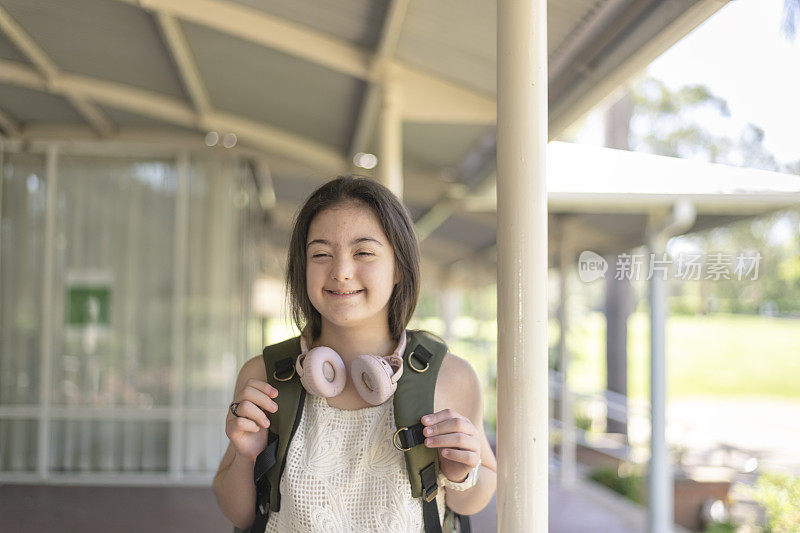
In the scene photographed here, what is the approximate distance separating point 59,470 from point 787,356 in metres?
5.82

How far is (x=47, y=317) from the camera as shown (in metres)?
6.90

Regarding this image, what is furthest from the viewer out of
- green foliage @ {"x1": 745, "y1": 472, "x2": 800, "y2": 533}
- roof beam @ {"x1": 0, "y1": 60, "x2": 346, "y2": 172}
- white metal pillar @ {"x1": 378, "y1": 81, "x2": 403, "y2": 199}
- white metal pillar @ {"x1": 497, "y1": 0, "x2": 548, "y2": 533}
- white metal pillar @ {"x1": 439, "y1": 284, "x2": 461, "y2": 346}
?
white metal pillar @ {"x1": 439, "y1": 284, "x2": 461, "y2": 346}

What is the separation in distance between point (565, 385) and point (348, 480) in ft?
24.6

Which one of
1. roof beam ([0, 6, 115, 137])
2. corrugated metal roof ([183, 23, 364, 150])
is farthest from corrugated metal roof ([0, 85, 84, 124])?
corrugated metal roof ([183, 23, 364, 150])

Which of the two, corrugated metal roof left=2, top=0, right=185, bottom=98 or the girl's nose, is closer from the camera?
the girl's nose

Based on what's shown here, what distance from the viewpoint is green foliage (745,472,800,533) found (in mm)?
4559

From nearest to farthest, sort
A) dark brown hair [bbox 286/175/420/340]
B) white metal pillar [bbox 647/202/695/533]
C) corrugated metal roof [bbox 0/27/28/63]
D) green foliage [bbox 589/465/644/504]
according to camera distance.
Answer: dark brown hair [bbox 286/175/420/340]
corrugated metal roof [bbox 0/27/28/63]
white metal pillar [bbox 647/202/695/533]
green foliage [bbox 589/465/644/504]

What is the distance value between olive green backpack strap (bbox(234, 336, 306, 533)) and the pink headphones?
0.12ft

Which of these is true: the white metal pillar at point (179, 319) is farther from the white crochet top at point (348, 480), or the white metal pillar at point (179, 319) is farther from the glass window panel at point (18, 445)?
the white crochet top at point (348, 480)

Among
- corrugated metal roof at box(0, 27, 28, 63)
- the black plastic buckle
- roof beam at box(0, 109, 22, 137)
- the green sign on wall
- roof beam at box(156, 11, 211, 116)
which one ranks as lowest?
the black plastic buckle

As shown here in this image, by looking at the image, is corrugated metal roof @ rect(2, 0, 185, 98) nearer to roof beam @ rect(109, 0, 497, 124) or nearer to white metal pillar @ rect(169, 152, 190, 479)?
roof beam @ rect(109, 0, 497, 124)

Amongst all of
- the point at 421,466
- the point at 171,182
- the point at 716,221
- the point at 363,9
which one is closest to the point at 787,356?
the point at 716,221

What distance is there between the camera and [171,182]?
23.5ft

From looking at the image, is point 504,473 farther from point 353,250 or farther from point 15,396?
point 15,396
